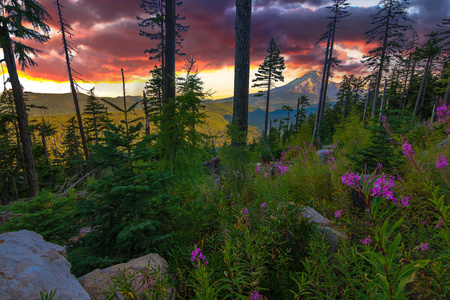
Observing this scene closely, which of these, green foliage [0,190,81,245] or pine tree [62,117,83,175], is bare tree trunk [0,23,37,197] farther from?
pine tree [62,117,83,175]

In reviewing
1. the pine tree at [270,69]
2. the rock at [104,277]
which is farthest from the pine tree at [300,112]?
the rock at [104,277]

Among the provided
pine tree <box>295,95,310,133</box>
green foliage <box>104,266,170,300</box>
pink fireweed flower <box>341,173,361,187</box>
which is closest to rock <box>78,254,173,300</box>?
green foliage <box>104,266,170,300</box>

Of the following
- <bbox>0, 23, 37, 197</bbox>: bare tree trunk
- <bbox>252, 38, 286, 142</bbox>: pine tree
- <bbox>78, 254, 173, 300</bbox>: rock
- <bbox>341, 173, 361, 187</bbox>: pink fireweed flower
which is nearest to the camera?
<bbox>341, 173, 361, 187</bbox>: pink fireweed flower

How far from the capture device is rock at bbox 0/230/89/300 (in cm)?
160

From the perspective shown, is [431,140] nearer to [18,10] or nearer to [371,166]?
[371,166]

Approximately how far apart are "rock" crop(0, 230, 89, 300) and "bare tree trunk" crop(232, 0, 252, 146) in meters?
5.50

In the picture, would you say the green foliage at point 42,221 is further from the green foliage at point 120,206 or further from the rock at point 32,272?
the rock at point 32,272

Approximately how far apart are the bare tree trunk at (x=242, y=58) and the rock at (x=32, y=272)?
5.50 m

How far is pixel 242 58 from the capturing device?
272 inches

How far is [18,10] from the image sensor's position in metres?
9.09

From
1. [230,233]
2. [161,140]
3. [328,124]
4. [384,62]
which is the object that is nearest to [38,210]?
[161,140]

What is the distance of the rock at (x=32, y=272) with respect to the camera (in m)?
1.60

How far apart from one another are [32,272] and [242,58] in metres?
7.29

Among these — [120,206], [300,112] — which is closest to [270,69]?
[300,112]
